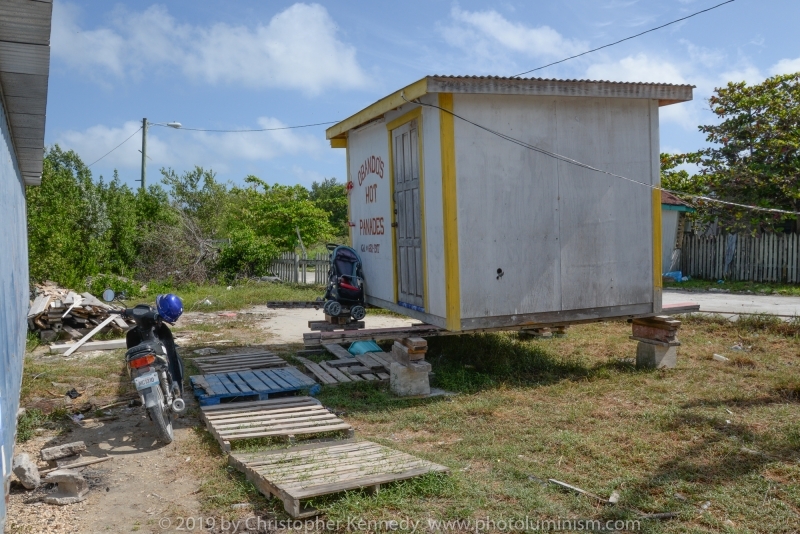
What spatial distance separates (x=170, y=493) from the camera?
4750mm

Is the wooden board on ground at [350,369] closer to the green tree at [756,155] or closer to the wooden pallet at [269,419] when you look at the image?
the wooden pallet at [269,419]

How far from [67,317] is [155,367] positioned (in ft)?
20.6

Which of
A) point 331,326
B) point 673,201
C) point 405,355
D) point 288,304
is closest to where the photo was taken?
point 405,355

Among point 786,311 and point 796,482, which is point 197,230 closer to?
point 786,311

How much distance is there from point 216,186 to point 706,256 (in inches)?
707

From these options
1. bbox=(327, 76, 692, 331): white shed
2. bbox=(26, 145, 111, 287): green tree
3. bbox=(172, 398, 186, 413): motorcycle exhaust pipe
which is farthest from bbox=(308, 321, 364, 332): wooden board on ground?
bbox=(26, 145, 111, 287): green tree

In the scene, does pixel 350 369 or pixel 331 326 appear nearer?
pixel 350 369

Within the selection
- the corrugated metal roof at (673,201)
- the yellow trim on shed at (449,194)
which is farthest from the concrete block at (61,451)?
the corrugated metal roof at (673,201)

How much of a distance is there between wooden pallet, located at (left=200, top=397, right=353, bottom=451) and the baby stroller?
288 cm

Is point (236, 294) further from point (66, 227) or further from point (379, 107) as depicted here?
point (379, 107)

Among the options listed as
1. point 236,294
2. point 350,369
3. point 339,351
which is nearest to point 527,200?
point 350,369

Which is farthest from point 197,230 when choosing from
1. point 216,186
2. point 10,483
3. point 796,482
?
point 796,482

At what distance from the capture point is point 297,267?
20406 millimetres

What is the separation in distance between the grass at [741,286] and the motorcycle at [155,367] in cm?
1441
